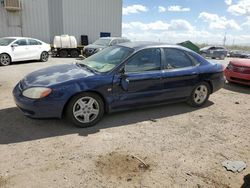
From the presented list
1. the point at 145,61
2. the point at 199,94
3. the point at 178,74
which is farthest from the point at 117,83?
the point at 199,94

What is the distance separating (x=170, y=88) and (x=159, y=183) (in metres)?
2.70

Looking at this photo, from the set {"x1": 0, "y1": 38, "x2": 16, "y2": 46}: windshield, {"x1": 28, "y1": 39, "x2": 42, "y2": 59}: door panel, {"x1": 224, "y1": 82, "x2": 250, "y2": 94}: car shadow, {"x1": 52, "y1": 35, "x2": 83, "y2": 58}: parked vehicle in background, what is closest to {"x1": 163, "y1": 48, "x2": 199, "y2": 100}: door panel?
{"x1": 224, "y1": 82, "x2": 250, "y2": 94}: car shadow

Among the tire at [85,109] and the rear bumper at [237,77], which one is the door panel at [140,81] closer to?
the tire at [85,109]

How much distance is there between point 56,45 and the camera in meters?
19.3

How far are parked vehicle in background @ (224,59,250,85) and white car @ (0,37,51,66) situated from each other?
9.91 meters

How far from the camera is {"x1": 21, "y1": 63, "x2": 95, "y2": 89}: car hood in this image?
4516mm

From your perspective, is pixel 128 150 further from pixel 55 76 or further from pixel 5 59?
pixel 5 59

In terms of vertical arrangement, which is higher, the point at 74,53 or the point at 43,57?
the point at 43,57

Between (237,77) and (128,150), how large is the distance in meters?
6.24

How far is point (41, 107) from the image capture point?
14.1ft

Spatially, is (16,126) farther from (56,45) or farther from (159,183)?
(56,45)

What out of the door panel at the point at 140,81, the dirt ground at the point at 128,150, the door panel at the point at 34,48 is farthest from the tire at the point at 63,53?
the door panel at the point at 140,81

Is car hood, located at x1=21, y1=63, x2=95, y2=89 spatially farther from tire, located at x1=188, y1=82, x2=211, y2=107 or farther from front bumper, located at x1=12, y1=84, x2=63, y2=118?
tire, located at x1=188, y1=82, x2=211, y2=107

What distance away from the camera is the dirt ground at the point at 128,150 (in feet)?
10.6
